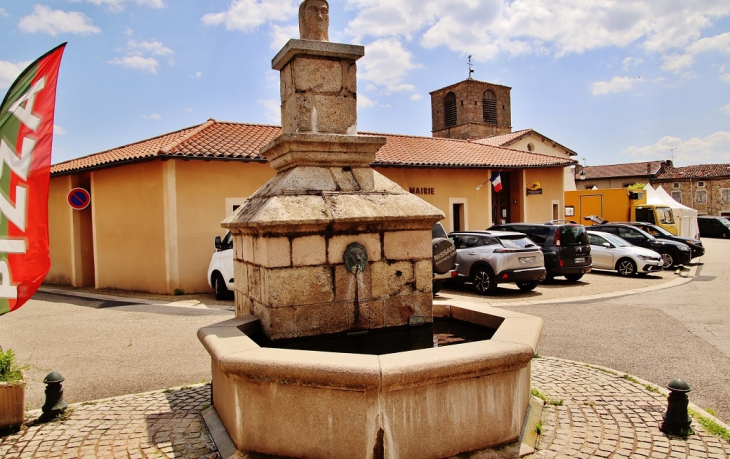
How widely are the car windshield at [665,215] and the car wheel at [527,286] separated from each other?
1595 centimetres

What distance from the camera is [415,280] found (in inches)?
181

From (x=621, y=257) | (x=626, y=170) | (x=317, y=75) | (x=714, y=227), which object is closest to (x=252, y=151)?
(x=317, y=75)

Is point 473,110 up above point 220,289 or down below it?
above

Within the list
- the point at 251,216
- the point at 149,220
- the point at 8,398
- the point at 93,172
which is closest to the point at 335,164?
the point at 251,216

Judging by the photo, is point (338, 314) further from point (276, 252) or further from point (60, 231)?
point (60, 231)

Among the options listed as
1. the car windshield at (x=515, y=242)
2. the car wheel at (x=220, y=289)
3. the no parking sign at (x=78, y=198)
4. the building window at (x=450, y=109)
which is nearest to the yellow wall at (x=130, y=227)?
the no parking sign at (x=78, y=198)

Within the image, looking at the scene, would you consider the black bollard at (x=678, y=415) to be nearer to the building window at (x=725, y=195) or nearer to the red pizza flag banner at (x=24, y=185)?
the red pizza flag banner at (x=24, y=185)

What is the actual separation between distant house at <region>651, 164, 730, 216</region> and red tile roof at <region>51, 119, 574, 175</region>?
36.1 metres

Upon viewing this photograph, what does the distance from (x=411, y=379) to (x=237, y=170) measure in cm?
1180

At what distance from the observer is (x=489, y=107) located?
140 feet

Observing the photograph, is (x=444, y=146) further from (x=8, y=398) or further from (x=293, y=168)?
(x=8, y=398)

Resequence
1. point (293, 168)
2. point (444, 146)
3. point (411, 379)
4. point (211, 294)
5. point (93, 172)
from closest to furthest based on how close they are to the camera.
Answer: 1. point (411, 379)
2. point (293, 168)
3. point (211, 294)
4. point (93, 172)
5. point (444, 146)

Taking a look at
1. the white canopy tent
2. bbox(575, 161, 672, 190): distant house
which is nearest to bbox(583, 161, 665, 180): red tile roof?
bbox(575, 161, 672, 190): distant house

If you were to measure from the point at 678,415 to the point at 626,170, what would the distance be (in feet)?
179
